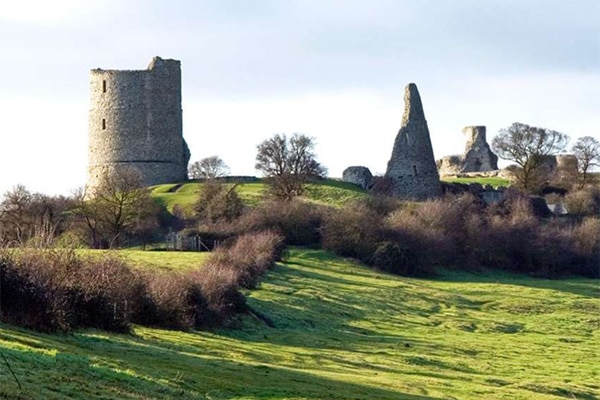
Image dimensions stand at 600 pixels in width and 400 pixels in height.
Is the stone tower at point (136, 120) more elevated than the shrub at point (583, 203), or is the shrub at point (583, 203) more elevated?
the stone tower at point (136, 120)

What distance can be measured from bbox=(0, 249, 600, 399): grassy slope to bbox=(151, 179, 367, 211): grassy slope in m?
9.97

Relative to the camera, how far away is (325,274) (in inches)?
2312

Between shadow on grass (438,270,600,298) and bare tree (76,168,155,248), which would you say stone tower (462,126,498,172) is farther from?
bare tree (76,168,155,248)

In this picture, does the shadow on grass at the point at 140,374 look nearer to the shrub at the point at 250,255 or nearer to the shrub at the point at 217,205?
the shrub at the point at 250,255

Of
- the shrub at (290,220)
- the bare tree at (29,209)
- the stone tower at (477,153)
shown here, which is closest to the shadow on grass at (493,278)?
the shrub at (290,220)

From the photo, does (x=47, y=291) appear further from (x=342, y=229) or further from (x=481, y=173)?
(x=481, y=173)

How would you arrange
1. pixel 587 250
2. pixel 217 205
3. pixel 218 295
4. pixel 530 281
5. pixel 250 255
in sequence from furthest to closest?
pixel 587 250
pixel 217 205
pixel 530 281
pixel 250 255
pixel 218 295

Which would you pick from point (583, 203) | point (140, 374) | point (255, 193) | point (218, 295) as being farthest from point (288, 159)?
point (140, 374)

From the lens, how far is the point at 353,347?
38281 millimetres

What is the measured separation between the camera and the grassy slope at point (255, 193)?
2852 inches

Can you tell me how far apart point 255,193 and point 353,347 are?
126 feet

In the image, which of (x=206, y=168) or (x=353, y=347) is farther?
(x=206, y=168)

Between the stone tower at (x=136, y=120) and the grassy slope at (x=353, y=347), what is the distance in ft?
57.6

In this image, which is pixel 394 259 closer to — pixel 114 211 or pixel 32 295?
pixel 114 211
